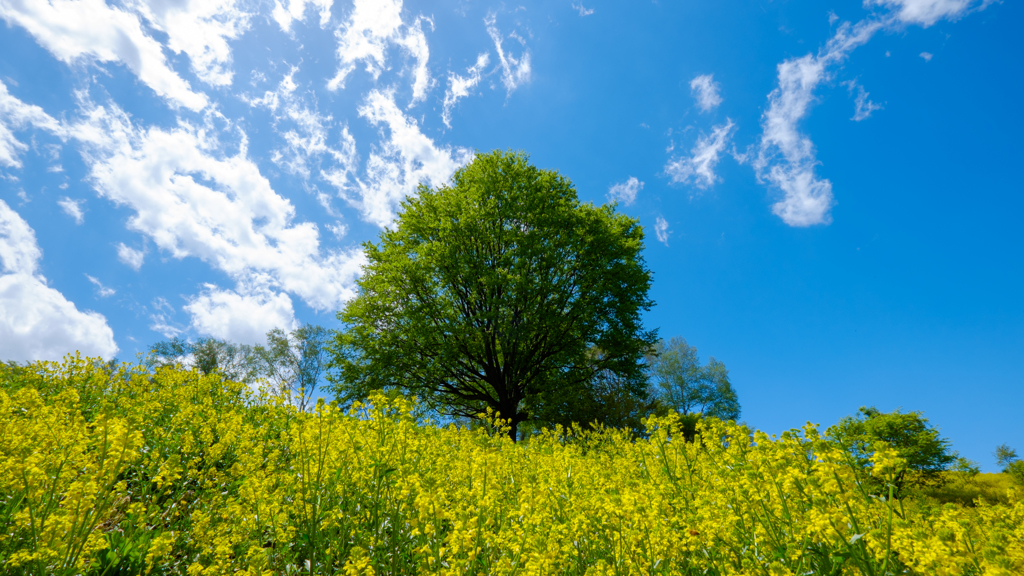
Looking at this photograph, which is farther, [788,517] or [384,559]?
[384,559]

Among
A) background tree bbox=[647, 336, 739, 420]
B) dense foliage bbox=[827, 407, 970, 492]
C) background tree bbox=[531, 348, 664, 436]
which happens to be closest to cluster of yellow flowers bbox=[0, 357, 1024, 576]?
dense foliage bbox=[827, 407, 970, 492]

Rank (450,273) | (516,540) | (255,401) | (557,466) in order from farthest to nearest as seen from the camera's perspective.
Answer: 1. (450,273)
2. (255,401)
3. (557,466)
4. (516,540)

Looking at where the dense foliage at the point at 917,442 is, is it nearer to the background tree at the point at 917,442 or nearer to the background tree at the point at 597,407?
the background tree at the point at 917,442

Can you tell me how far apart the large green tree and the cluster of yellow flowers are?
1389cm

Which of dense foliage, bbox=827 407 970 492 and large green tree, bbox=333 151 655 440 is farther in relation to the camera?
large green tree, bbox=333 151 655 440

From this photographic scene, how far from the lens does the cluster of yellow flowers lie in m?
2.49

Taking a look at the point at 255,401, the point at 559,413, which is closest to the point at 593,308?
the point at 559,413

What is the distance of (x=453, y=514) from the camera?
9.86 ft

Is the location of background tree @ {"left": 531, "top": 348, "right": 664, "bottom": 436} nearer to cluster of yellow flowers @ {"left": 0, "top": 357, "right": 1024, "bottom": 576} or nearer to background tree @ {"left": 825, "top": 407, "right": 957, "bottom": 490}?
background tree @ {"left": 825, "top": 407, "right": 957, "bottom": 490}

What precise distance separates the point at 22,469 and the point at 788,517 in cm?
541

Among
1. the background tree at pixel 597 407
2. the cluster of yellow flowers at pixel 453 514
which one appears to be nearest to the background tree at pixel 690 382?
the background tree at pixel 597 407

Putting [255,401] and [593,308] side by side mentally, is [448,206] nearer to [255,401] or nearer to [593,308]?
[593,308]

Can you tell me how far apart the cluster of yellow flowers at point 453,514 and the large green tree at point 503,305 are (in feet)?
45.6

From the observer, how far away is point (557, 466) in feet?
16.7
